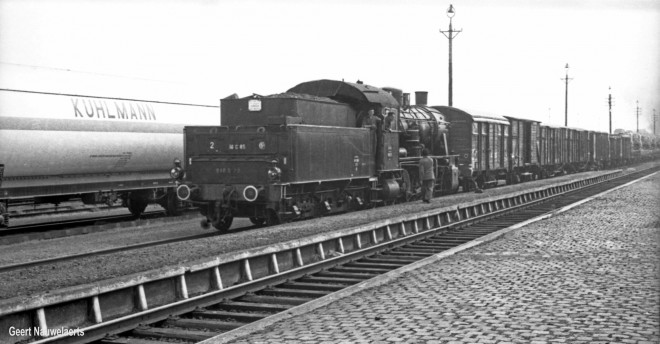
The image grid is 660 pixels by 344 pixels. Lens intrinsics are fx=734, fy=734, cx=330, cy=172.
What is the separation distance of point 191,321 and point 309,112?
998cm

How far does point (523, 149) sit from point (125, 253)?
29324mm


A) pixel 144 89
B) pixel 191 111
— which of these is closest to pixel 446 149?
pixel 191 111

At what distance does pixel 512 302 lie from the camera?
8125 millimetres

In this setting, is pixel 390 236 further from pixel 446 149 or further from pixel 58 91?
pixel 446 149

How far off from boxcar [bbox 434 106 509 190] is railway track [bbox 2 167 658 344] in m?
12.2

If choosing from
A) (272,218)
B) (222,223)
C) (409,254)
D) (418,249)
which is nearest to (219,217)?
(222,223)

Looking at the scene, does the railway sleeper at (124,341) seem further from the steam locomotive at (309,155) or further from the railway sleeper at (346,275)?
the steam locomotive at (309,155)

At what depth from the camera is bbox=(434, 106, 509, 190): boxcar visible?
2788 centimetres

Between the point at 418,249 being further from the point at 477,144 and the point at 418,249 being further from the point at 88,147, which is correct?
the point at 477,144

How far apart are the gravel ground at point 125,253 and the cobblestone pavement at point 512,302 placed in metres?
2.96

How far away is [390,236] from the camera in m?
14.2

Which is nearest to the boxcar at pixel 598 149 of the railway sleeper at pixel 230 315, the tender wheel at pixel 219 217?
the tender wheel at pixel 219 217

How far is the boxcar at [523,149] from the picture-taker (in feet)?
116

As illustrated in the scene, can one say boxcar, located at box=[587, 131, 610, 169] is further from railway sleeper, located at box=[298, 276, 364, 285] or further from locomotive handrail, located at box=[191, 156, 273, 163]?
railway sleeper, located at box=[298, 276, 364, 285]
